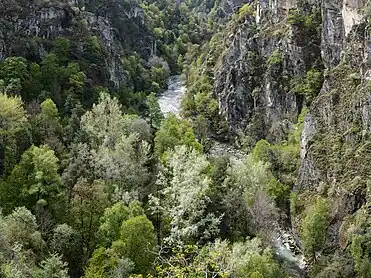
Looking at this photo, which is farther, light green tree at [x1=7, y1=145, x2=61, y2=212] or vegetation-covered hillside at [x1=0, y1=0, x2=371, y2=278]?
light green tree at [x1=7, y1=145, x2=61, y2=212]

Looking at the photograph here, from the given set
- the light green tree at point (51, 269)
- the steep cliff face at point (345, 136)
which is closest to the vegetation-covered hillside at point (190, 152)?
the light green tree at point (51, 269)

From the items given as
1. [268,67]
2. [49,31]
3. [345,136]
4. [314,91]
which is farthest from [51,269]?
[268,67]

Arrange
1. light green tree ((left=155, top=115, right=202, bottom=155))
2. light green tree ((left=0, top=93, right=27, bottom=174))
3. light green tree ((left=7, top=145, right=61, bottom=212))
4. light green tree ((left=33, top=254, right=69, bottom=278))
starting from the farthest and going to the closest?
light green tree ((left=155, top=115, right=202, bottom=155)) < light green tree ((left=0, top=93, right=27, bottom=174)) < light green tree ((left=7, top=145, right=61, bottom=212)) < light green tree ((left=33, top=254, right=69, bottom=278))

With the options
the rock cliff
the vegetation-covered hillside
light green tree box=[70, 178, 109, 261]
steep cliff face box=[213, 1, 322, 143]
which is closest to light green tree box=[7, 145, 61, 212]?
the vegetation-covered hillside

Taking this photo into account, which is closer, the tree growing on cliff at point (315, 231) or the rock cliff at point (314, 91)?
the tree growing on cliff at point (315, 231)

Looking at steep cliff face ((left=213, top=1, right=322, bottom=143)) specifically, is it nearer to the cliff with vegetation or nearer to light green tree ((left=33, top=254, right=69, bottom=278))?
the cliff with vegetation

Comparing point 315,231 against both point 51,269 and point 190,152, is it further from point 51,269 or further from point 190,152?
Answer: point 51,269

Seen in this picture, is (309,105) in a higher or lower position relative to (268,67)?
lower

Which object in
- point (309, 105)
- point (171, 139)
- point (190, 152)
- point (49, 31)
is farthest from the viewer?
point (309, 105)

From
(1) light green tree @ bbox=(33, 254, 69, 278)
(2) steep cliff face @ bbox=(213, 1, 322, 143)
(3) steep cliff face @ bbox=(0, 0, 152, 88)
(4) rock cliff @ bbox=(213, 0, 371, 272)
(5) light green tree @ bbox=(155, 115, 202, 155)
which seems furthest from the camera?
(2) steep cliff face @ bbox=(213, 1, 322, 143)

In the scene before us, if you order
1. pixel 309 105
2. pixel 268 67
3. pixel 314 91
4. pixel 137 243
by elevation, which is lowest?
pixel 309 105

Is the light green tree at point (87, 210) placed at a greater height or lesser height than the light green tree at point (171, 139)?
greater

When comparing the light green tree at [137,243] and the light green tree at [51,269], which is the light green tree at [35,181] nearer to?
the light green tree at [137,243]

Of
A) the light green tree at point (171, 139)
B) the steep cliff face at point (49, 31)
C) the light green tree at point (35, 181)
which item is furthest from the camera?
the steep cliff face at point (49, 31)
